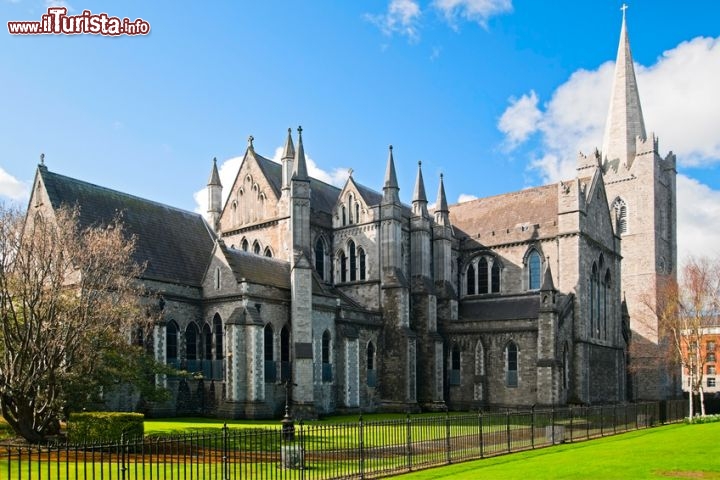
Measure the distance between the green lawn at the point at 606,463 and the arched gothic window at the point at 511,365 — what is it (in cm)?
1957

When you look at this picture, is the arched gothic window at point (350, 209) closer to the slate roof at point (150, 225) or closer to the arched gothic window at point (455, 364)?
the slate roof at point (150, 225)

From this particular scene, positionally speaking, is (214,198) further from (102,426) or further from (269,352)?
(102,426)

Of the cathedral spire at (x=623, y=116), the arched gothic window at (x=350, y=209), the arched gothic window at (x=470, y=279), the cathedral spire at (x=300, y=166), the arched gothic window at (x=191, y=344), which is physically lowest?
the arched gothic window at (x=191, y=344)

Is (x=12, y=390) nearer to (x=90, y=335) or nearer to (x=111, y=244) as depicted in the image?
(x=90, y=335)

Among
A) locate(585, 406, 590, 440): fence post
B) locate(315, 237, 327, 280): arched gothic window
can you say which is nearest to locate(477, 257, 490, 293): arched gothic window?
locate(315, 237, 327, 280): arched gothic window

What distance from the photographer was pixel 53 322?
22750mm

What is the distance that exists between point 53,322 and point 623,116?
62569mm

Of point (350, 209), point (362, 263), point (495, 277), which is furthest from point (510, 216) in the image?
point (362, 263)

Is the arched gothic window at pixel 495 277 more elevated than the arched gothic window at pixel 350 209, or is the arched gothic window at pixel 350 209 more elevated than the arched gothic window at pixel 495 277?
the arched gothic window at pixel 350 209

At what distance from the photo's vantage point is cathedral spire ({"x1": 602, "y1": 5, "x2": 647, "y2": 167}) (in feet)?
230

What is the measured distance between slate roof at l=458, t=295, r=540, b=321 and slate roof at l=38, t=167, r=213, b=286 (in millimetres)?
19559

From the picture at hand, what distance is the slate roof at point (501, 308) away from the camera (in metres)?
46.5

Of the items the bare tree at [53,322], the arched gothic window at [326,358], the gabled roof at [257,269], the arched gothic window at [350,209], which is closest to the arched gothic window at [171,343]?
the gabled roof at [257,269]

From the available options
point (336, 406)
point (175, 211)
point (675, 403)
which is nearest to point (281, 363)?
point (336, 406)
